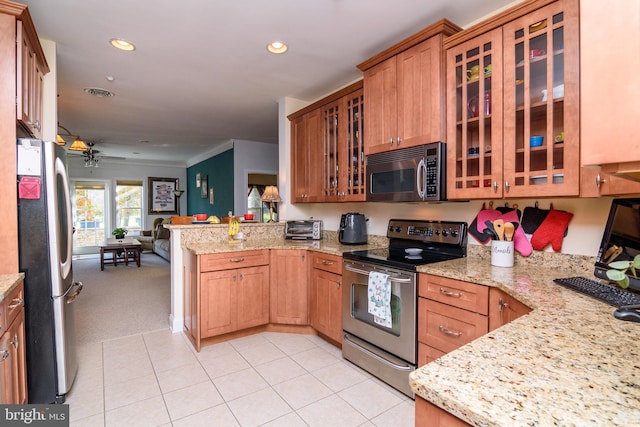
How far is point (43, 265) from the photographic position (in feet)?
6.03

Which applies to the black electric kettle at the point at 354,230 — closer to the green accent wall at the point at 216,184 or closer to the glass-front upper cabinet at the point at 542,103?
the glass-front upper cabinet at the point at 542,103

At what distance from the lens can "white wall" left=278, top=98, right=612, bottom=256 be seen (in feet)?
5.97

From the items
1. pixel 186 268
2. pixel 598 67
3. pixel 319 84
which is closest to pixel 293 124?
pixel 319 84

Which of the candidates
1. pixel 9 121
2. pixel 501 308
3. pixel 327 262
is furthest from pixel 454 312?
pixel 9 121

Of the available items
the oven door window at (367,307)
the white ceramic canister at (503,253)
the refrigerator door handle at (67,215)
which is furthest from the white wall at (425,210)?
the refrigerator door handle at (67,215)

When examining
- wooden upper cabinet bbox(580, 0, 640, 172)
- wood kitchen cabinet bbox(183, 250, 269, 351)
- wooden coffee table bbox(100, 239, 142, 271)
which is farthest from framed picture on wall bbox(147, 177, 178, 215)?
wooden upper cabinet bbox(580, 0, 640, 172)

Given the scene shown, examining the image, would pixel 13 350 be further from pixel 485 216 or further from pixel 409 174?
pixel 485 216

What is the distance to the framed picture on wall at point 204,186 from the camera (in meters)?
7.64

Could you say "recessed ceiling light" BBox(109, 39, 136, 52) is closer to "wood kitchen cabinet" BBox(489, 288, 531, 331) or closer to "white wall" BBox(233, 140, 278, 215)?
"wood kitchen cabinet" BBox(489, 288, 531, 331)

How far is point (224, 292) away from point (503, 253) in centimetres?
227

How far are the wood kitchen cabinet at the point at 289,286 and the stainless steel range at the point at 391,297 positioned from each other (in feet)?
2.00

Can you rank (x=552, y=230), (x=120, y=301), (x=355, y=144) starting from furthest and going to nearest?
(x=120, y=301)
(x=355, y=144)
(x=552, y=230)

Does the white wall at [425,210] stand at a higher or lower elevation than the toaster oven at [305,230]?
higher

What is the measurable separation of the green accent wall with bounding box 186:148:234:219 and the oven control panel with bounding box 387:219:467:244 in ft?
13.6
